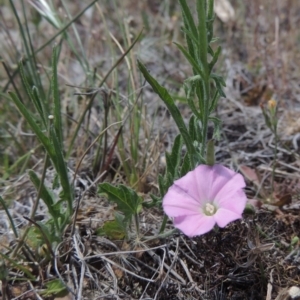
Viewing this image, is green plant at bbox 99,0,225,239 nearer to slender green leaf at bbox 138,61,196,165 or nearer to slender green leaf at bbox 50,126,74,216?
slender green leaf at bbox 138,61,196,165

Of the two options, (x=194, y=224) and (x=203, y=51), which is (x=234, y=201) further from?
(x=203, y=51)

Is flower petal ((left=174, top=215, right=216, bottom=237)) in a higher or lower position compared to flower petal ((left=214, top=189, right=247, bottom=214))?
lower

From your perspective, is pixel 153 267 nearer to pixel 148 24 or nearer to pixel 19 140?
pixel 19 140

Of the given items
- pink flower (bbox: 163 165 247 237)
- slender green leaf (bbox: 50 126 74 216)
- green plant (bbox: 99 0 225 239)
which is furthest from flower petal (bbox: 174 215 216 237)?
slender green leaf (bbox: 50 126 74 216)

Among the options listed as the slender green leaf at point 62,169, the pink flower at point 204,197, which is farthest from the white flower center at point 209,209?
the slender green leaf at point 62,169

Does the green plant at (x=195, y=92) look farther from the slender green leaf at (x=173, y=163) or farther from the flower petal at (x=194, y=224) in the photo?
the flower petal at (x=194, y=224)

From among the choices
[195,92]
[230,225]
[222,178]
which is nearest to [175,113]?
[195,92]
